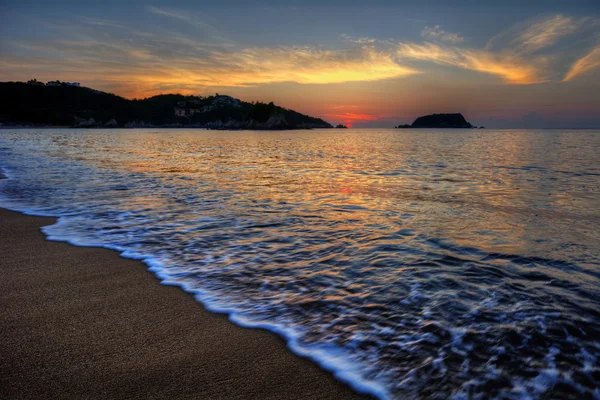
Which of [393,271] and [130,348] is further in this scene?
[393,271]

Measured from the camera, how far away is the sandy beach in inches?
104

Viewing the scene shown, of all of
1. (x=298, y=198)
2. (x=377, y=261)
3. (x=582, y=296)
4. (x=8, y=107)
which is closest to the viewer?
(x=582, y=296)

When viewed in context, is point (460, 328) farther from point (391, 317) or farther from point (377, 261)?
point (377, 261)

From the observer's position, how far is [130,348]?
3.13 metres

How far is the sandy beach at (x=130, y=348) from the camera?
104 inches

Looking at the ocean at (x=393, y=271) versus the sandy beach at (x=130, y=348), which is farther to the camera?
the ocean at (x=393, y=271)

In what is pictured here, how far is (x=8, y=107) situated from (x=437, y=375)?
220 meters

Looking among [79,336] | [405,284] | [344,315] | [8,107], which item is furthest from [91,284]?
[8,107]

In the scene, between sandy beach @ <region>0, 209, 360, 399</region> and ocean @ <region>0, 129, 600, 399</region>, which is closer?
sandy beach @ <region>0, 209, 360, 399</region>

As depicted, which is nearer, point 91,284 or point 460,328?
point 460,328

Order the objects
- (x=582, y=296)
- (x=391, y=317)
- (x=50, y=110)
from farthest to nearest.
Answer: (x=50, y=110)
(x=582, y=296)
(x=391, y=317)

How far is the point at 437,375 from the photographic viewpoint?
285 cm

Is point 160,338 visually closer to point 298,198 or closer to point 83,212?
point 83,212

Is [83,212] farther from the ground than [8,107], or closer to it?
closer to it
